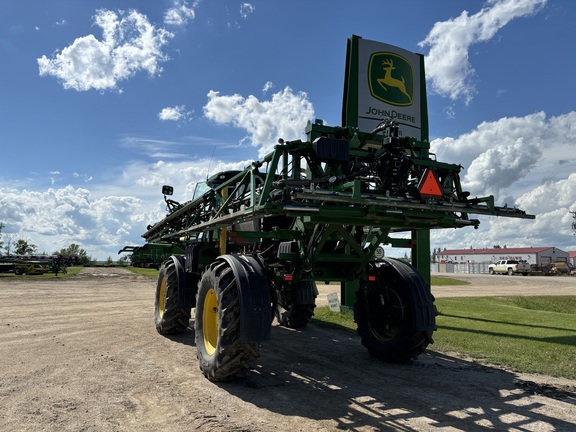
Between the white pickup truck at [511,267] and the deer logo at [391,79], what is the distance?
50.7 metres

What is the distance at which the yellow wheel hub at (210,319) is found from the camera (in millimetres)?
6250

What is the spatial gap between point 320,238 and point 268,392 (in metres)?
2.17

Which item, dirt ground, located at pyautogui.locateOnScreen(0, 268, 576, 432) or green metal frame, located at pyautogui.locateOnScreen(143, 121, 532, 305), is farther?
green metal frame, located at pyautogui.locateOnScreen(143, 121, 532, 305)

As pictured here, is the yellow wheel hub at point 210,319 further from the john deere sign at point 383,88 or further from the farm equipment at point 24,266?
the farm equipment at point 24,266

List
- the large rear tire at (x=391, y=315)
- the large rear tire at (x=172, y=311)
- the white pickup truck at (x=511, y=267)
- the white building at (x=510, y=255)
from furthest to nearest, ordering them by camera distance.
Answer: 1. the white building at (x=510, y=255)
2. the white pickup truck at (x=511, y=267)
3. the large rear tire at (x=172, y=311)
4. the large rear tire at (x=391, y=315)

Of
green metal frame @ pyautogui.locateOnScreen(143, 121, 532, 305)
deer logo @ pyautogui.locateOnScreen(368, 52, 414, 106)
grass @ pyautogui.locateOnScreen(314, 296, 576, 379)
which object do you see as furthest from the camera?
deer logo @ pyautogui.locateOnScreen(368, 52, 414, 106)

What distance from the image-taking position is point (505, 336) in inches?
371

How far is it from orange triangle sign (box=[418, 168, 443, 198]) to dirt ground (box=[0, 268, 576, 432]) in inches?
92.0

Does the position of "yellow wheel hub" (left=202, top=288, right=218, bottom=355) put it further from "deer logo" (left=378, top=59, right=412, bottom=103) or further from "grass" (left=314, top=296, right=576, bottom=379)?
"deer logo" (left=378, top=59, right=412, bottom=103)

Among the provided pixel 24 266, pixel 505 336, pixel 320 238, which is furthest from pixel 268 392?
pixel 24 266

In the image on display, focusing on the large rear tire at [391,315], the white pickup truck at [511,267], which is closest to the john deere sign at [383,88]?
→ the large rear tire at [391,315]

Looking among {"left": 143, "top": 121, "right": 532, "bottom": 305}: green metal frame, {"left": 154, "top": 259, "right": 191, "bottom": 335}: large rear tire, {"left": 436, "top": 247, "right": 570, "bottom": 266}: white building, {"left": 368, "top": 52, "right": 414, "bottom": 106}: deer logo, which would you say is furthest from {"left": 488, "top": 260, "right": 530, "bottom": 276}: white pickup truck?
{"left": 154, "top": 259, "right": 191, "bottom": 335}: large rear tire

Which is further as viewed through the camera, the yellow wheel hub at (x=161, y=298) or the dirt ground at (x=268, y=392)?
the yellow wheel hub at (x=161, y=298)

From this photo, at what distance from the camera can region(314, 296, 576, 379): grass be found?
23.1ft
